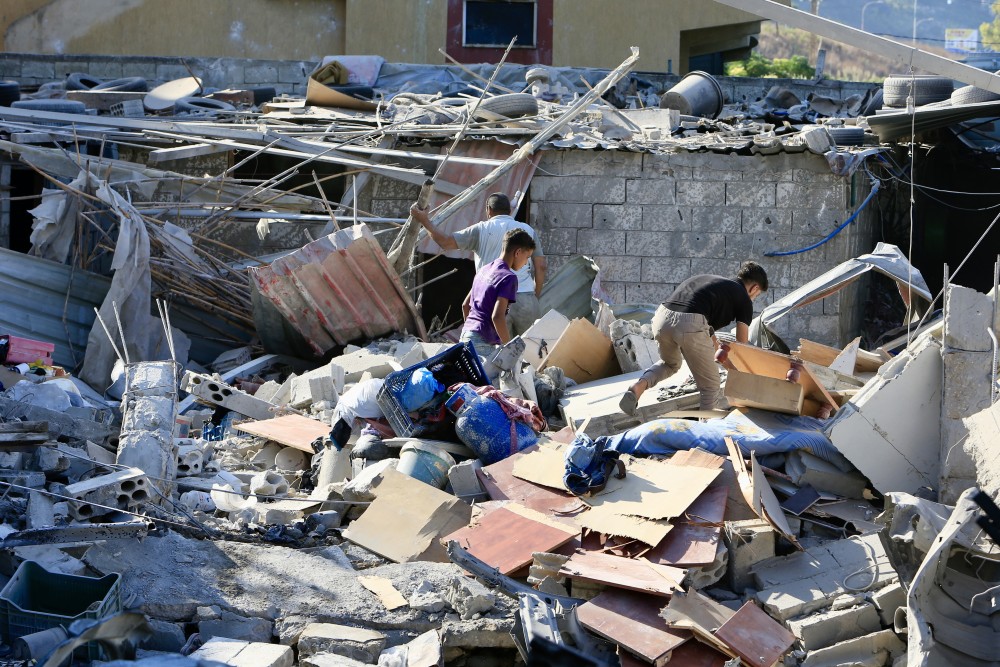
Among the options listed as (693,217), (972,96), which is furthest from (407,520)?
(972,96)

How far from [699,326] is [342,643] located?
9.76 feet

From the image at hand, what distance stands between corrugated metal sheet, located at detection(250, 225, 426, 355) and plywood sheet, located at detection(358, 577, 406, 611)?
14.8 feet

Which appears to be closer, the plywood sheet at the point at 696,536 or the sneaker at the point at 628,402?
the plywood sheet at the point at 696,536

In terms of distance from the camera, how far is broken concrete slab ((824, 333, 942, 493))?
6.86 meters

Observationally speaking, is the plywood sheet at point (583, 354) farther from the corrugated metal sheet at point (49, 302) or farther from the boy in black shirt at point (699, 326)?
the corrugated metal sheet at point (49, 302)

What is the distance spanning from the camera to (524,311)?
9.57 m

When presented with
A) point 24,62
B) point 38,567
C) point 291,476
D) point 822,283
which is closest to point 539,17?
point 24,62

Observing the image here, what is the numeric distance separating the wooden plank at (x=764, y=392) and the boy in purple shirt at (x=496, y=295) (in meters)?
1.66

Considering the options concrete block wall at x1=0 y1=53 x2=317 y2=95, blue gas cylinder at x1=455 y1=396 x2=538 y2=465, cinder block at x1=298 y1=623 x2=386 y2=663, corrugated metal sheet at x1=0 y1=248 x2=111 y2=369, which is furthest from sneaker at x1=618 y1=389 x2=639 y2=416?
concrete block wall at x1=0 y1=53 x2=317 y2=95

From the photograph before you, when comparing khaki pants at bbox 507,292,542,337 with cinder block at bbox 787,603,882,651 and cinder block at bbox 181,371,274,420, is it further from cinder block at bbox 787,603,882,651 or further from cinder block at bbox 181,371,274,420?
cinder block at bbox 787,603,882,651

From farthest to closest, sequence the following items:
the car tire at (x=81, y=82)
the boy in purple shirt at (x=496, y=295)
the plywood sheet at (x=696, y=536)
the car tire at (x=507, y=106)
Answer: the car tire at (x=81, y=82), the car tire at (x=507, y=106), the boy in purple shirt at (x=496, y=295), the plywood sheet at (x=696, y=536)

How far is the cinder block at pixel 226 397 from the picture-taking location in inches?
340

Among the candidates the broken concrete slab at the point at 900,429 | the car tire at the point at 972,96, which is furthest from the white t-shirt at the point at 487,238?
the car tire at the point at 972,96

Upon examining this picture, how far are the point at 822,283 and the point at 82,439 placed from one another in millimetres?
5696
